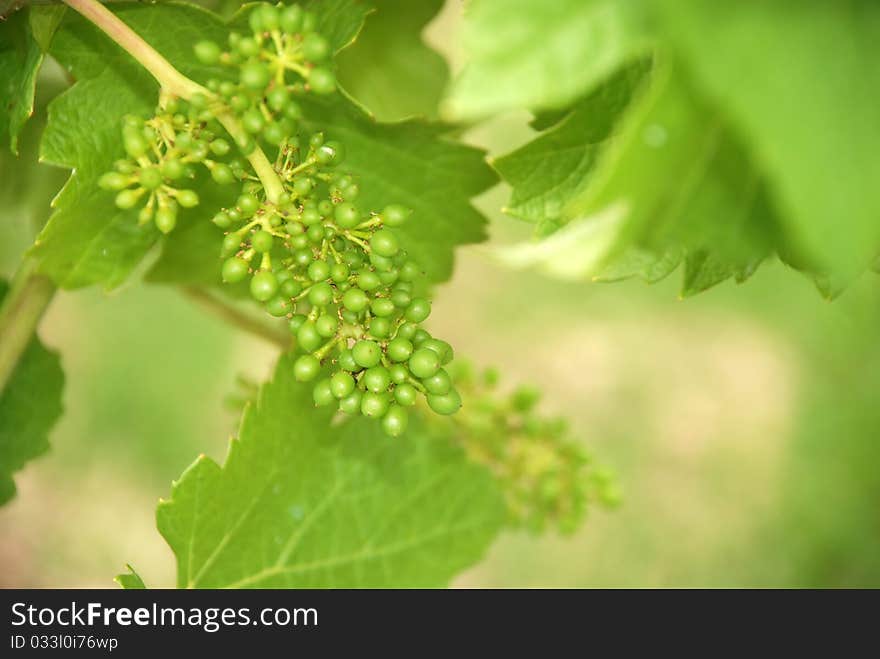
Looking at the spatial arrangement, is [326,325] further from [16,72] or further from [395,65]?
[395,65]

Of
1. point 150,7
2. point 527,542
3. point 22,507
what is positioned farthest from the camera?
point 527,542

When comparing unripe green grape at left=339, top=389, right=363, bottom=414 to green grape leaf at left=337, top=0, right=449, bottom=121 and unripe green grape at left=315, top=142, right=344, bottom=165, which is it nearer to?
unripe green grape at left=315, top=142, right=344, bottom=165

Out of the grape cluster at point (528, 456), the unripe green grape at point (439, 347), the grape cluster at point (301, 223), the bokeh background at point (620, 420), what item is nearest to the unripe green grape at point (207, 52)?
the grape cluster at point (301, 223)

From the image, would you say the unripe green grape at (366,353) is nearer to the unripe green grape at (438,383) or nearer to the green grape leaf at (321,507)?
the unripe green grape at (438,383)

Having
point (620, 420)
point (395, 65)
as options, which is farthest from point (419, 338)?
point (620, 420)
